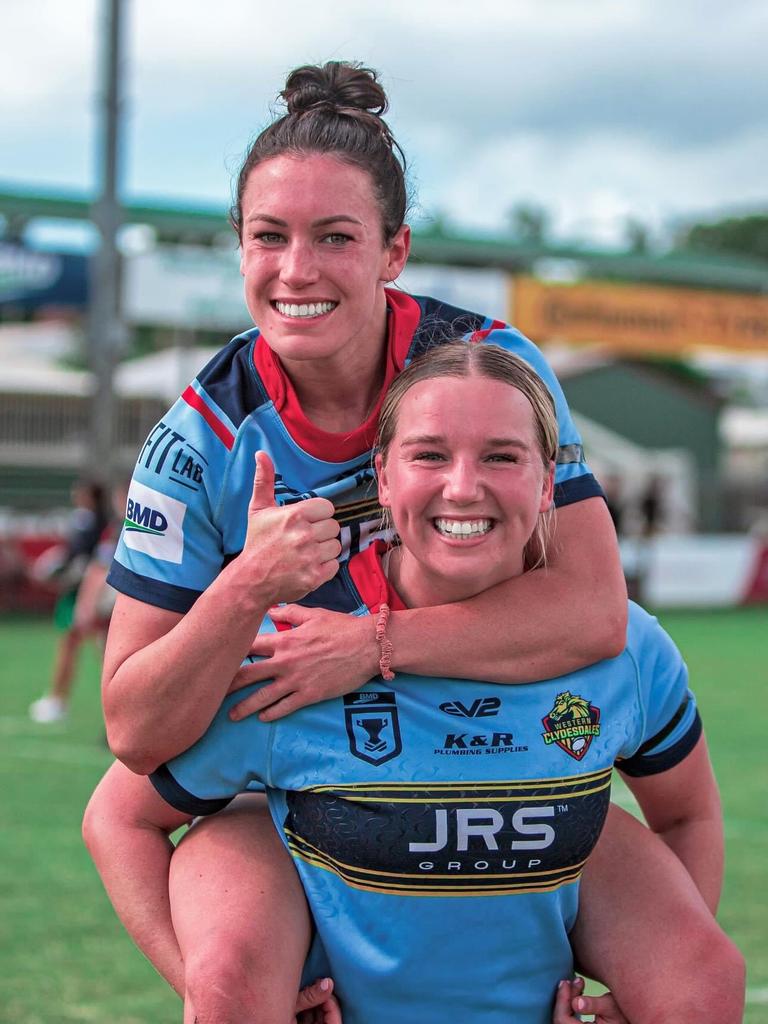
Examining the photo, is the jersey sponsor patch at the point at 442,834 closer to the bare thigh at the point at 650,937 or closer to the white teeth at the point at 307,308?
the bare thigh at the point at 650,937

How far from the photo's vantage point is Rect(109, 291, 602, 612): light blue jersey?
273cm

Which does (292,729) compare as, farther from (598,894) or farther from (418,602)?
(598,894)

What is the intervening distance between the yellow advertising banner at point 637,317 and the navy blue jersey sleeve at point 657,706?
769 inches

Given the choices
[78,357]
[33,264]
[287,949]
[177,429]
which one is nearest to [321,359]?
[177,429]

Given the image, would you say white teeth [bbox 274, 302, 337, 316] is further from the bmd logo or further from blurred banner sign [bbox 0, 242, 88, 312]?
blurred banner sign [bbox 0, 242, 88, 312]

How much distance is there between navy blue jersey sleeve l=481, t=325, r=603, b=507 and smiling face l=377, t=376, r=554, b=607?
185 millimetres

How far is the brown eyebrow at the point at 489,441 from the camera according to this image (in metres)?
2.61

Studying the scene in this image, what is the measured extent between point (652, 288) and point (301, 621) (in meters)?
22.8

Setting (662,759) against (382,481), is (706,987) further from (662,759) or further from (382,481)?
(382,481)

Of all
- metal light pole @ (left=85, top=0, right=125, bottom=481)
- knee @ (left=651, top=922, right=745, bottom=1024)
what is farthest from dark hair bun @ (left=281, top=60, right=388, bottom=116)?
metal light pole @ (left=85, top=0, right=125, bottom=481)

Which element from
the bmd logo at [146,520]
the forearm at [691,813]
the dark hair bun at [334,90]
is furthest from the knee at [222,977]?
the dark hair bun at [334,90]

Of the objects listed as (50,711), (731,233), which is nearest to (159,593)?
(50,711)

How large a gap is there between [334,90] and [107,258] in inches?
604

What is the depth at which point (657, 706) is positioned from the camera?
2.87 meters
